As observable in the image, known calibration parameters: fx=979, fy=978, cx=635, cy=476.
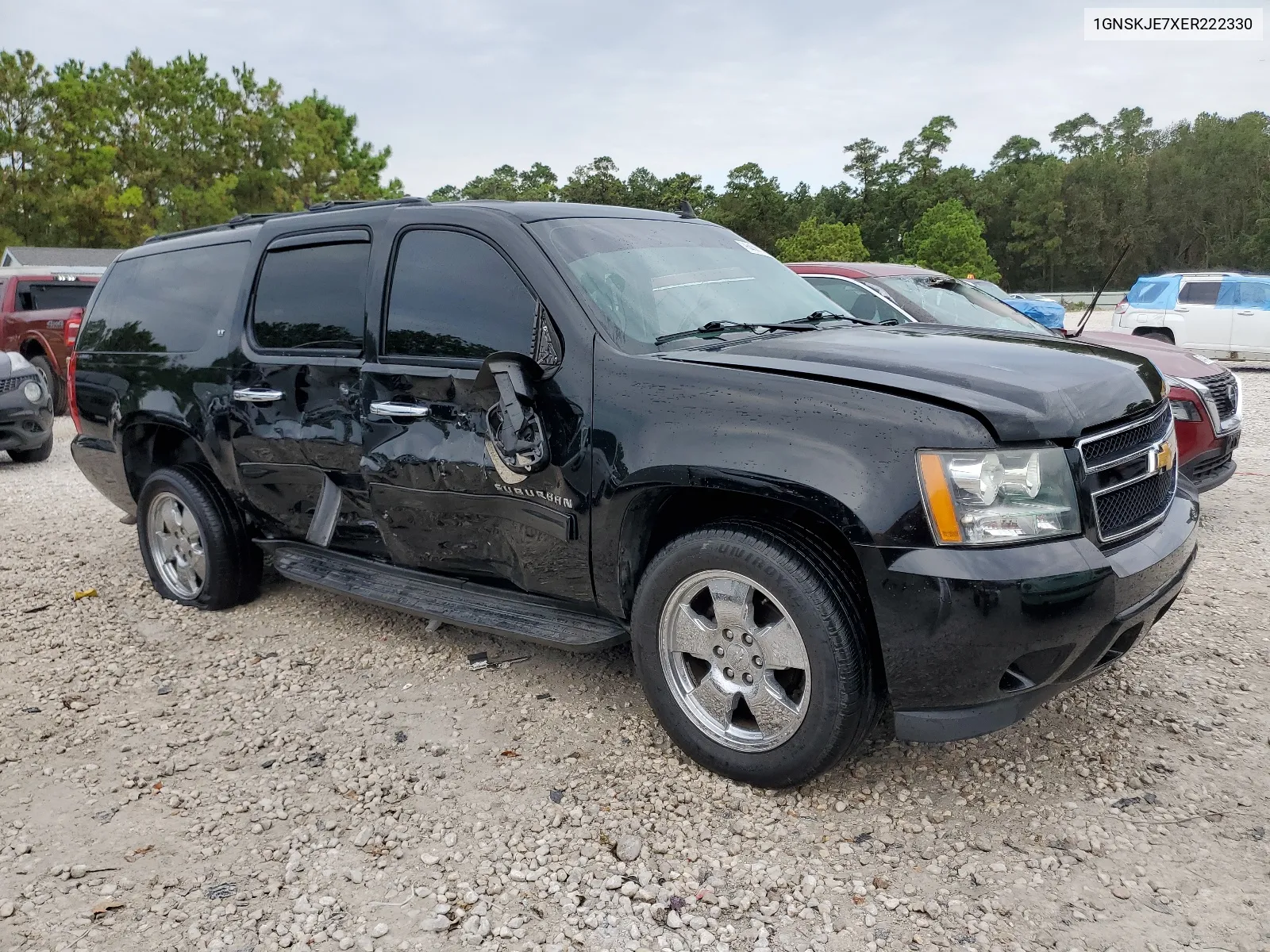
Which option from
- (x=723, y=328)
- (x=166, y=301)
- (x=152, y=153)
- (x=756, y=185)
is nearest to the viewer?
(x=723, y=328)

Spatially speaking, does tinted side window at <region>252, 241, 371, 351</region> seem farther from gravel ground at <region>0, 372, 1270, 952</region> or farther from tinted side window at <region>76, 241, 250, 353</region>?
gravel ground at <region>0, 372, 1270, 952</region>

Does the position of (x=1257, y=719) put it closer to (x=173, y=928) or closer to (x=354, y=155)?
(x=173, y=928)

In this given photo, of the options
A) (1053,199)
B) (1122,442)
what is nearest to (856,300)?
(1122,442)

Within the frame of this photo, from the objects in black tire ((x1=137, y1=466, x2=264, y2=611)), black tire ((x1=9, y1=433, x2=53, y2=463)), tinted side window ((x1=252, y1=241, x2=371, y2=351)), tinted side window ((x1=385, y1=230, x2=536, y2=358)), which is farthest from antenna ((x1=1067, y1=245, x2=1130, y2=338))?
black tire ((x1=9, y1=433, x2=53, y2=463))

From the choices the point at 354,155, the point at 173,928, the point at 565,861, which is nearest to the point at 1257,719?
the point at 565,861

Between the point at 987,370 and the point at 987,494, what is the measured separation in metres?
0.48

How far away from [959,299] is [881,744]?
4928 mm

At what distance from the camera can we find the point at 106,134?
143 ft

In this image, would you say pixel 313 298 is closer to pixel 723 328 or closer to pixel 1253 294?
pixel 723 328

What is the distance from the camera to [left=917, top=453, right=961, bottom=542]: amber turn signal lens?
8.72 feet

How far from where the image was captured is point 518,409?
11.1 ft

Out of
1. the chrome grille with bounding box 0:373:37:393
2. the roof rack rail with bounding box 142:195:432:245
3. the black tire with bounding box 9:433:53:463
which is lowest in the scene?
the black tire with bounding box 9:433:53:463

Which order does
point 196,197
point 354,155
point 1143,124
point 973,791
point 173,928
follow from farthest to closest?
point 1143,124 < point 354,155 < point 196,197 < point 973,791 < point 173,928

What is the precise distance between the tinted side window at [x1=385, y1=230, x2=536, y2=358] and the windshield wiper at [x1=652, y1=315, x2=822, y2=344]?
50 centimetres
